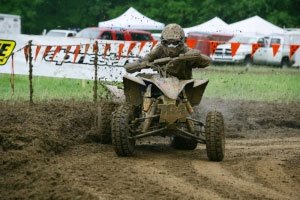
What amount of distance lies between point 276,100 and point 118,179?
491 inches

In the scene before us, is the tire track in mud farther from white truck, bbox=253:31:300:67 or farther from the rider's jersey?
white truck, bbox=253:31:300:67

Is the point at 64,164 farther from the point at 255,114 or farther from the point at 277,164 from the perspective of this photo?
the point at 255,114

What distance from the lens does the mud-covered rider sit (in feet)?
39.7

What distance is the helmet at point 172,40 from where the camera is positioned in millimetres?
12133

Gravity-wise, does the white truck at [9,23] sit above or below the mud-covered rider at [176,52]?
below

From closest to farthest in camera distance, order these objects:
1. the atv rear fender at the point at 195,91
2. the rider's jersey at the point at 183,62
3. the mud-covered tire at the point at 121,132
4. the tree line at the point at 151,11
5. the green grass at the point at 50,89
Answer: the mud-covered tire at the point at 121,132 < the atv rear fender at the point at 195,91 < the rider's jersey at the point at 183,62 < the green grass at the point at 50,89 < the tree line at the point at 151,11

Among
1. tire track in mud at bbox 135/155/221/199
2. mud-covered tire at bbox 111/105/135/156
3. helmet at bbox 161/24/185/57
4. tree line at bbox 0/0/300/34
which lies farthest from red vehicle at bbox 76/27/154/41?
tire track in mud at bbox 135/155/221/199

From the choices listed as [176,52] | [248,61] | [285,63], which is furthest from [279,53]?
[176,52]

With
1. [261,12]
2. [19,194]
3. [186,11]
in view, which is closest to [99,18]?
[186,11]

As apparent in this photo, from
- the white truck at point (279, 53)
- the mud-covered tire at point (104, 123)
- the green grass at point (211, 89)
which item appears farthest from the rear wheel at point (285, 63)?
the mud-covered tire at point (104, 123)

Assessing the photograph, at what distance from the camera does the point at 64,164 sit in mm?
10258

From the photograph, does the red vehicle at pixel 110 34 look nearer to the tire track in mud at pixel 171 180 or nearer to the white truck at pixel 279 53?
the white truck at pixel 279 53

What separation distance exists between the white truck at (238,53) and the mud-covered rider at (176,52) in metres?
24.3

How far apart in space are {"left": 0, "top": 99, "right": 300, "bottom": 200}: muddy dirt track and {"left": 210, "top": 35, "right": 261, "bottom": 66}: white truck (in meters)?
22.5
